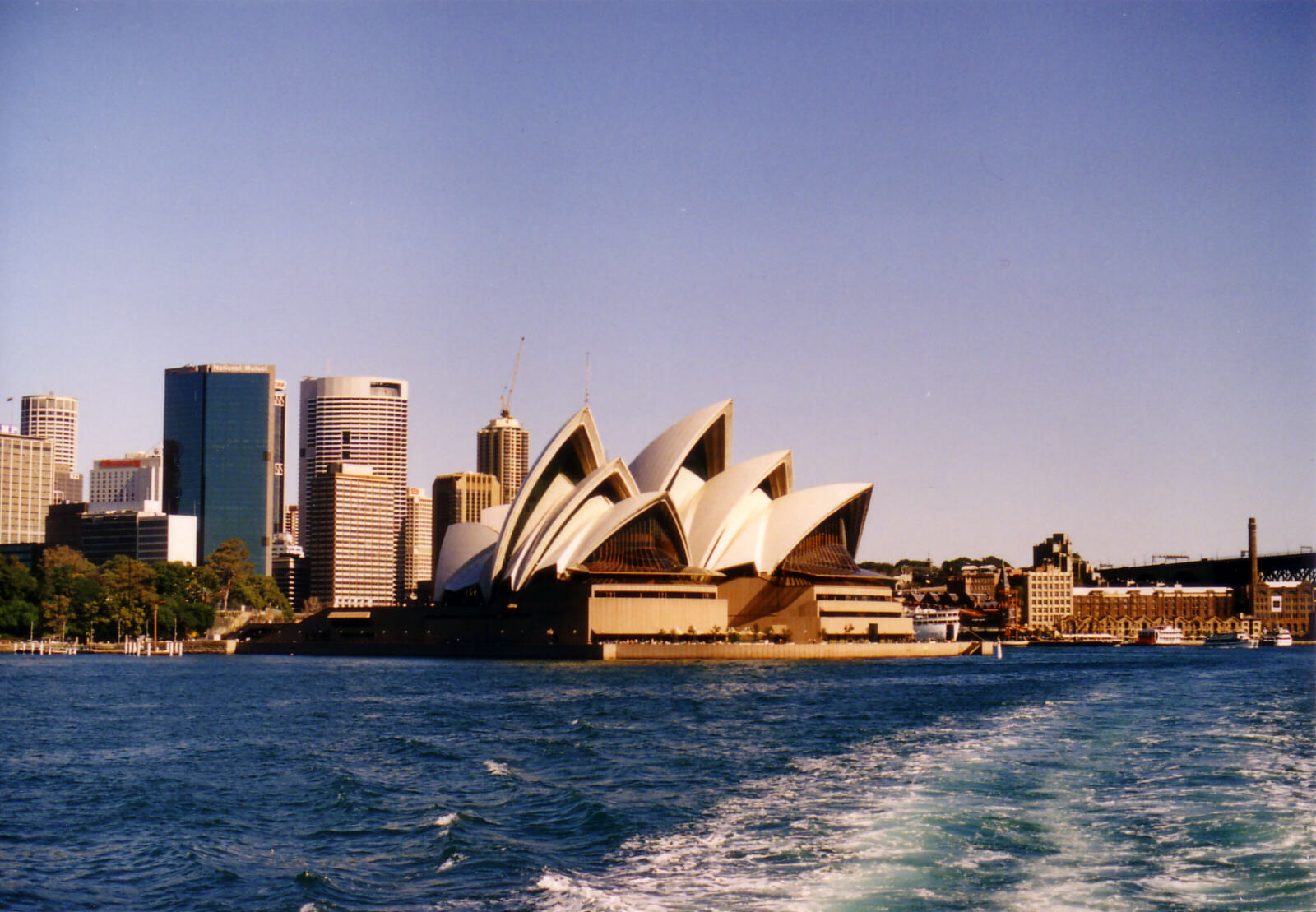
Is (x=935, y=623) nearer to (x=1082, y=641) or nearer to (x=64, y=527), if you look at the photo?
(x=1082, y=641)

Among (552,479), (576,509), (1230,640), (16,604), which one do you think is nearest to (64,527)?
(16,604)

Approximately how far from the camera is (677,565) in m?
86.2

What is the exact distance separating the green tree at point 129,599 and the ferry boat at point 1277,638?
106 metres

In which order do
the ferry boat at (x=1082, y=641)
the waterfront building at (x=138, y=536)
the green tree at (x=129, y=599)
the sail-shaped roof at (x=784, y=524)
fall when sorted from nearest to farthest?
the sail-shaped roof at (x=784, y=524), the green tree at (x=129, y=599), the ferry boat at (x=1082, y=641), the waterfront building at (x=138, y=536)

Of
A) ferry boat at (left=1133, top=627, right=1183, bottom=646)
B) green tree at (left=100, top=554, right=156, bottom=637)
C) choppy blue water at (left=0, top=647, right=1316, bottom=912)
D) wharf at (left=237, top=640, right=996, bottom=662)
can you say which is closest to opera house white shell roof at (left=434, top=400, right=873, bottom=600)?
wharf at (left=237, top=640, right=996, bottom=662)

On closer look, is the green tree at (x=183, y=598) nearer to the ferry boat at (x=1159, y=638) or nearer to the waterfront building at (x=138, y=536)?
the waterfront building at (x=138, y=536)

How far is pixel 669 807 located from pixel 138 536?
6910 inches

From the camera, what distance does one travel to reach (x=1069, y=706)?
1499 inches

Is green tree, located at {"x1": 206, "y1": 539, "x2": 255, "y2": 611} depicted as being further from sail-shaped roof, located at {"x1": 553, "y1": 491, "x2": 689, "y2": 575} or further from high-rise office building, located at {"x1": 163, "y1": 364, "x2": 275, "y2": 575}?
sail-shaped roof, located at {"x1": 553, "y1": 491, "x2": 689, "y2": 575}

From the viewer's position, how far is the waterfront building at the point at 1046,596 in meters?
171

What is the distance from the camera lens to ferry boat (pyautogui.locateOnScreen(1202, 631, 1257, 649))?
135000 mm

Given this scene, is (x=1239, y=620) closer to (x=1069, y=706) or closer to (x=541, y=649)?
(x=541, y=649)

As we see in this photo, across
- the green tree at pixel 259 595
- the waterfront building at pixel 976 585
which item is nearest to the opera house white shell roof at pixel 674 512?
the green tree at pixel 259 595

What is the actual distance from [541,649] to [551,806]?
218 feet
